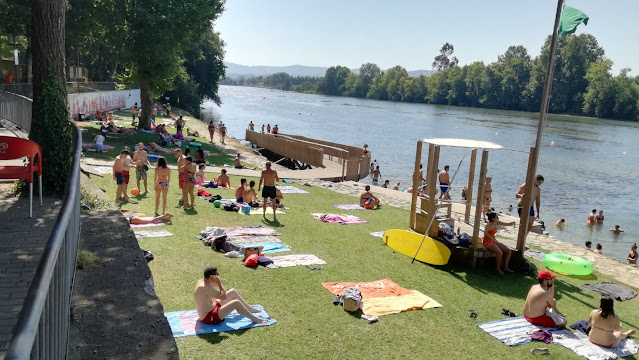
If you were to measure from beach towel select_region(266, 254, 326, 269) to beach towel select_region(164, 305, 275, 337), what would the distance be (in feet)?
7.81

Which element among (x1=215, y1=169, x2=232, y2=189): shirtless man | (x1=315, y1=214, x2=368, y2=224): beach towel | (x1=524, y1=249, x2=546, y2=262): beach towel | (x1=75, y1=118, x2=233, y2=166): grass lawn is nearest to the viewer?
(x1=524, y1=249, x2=546, y2=262): beach towel

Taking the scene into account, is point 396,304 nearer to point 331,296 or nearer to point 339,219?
point 331,296

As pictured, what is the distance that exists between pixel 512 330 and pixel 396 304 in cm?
196

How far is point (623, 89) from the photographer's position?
318 feet

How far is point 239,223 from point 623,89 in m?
104

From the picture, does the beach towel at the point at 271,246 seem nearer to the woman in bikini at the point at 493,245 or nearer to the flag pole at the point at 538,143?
the woman in bikini at the point at 493,245

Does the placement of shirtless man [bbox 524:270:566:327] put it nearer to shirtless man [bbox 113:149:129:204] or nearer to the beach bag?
the beach bag

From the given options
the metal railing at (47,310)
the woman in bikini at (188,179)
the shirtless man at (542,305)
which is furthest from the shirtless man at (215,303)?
the woman in bikini at (188,179)

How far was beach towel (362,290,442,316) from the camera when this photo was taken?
8.65 meters

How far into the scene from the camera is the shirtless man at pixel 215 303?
7.51m

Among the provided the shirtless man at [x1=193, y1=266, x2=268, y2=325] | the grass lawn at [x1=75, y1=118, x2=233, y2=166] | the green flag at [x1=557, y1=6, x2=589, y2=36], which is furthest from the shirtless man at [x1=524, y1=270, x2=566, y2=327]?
the grass lawn at [x1=75, y1=118, x2=233, y2=166]

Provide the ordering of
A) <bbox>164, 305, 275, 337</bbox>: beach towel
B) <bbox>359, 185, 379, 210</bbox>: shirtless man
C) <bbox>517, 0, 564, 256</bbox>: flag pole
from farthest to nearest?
1. <bbox>359, 185, 379, 210</bbox>: shirtless man
2. <bbox>517, 0, 564, 256</bbox>: flag pole
3. <bbox>164, 305, 275, 337</bbox>: beach towel

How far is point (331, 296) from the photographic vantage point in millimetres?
9070

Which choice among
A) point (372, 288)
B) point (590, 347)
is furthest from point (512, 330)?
point (372, 288)
